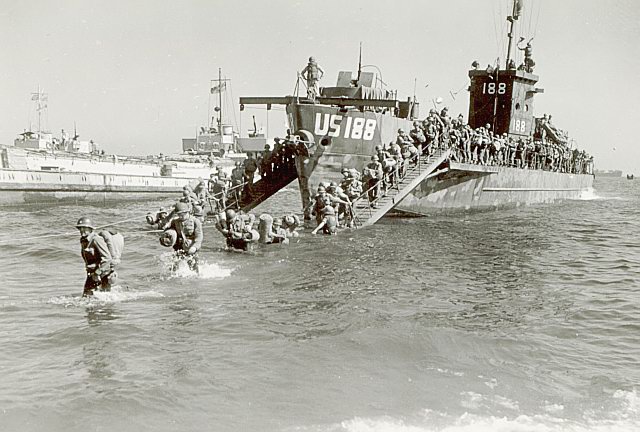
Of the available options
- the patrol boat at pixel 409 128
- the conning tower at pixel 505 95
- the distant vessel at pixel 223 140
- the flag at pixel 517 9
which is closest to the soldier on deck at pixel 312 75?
the patrol boat at pixel 409 128

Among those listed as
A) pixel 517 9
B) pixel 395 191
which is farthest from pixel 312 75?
pixel 517 9

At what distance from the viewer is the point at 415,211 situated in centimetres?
2181

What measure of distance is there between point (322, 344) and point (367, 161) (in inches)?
554

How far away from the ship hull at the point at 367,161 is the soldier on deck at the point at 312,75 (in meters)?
1.63

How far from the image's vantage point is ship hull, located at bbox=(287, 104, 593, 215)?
19844mm

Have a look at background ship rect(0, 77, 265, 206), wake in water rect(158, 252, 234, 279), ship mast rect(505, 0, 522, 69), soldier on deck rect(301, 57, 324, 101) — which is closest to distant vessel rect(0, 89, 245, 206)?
background ship rect(0, 77, 265, 206)

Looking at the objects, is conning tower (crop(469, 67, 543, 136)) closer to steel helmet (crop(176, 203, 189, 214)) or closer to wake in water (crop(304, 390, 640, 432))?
steel helmet (crop(176, 203, 189, 214))

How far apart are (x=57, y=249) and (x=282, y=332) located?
9.02 metres

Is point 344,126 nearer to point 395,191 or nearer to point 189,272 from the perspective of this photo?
point 395,191

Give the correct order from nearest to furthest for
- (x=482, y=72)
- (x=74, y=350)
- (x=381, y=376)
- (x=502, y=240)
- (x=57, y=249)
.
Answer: (x=381, y=376) < (x=74, y=350) < (x=57, y=249) < (x=502, y=240) < (x=482, y=72)

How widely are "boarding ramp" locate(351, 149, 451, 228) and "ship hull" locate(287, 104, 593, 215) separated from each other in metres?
0.78

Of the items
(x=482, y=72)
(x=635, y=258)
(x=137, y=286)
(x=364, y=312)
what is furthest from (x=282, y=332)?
(x=482, y=72)

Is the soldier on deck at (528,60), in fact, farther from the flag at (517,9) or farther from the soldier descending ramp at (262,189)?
the soldier descending ramp at (262,189)

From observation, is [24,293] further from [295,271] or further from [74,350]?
Result: [295,271]
